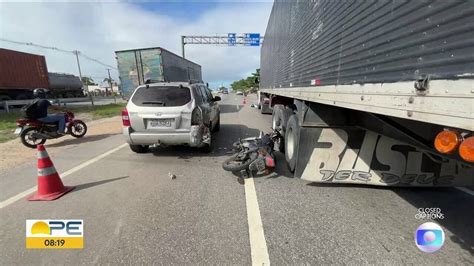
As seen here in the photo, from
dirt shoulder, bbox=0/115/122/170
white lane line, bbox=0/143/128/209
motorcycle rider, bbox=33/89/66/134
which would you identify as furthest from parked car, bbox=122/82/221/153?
motorcycle rider, bbox=33/89/66/134

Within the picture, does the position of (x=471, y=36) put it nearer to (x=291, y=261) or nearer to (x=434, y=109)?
(x=434, y=109)

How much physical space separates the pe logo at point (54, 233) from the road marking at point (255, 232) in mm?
1812

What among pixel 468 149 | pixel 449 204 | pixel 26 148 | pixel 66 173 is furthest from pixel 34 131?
pixel 449 204

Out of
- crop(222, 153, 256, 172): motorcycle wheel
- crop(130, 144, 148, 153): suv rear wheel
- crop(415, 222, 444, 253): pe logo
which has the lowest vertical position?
crop(415, 222, 444, 253): pe logo

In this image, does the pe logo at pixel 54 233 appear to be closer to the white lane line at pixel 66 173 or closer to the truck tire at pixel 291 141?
the white lane line at pixel 66 173

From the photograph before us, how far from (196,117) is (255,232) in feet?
10.1

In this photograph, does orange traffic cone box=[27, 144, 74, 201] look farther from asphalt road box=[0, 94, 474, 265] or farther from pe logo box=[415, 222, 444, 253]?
pe logo box=[415, 222, 444, 253]

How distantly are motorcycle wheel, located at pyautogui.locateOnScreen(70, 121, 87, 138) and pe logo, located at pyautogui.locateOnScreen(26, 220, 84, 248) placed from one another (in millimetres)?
5724

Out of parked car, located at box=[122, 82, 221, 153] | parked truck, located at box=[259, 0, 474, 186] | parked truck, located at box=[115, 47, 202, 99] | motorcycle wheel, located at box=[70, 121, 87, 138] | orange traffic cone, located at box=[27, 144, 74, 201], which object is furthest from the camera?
parked truck, located at box=[115, 47, 202, 99]

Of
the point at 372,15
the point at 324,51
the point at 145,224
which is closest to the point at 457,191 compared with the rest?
the point at 324,51

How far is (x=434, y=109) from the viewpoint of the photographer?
1382mm

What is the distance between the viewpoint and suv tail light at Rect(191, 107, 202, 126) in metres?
5.18

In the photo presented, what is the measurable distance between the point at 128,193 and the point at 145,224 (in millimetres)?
1042

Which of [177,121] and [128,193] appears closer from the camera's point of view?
[128,193]
